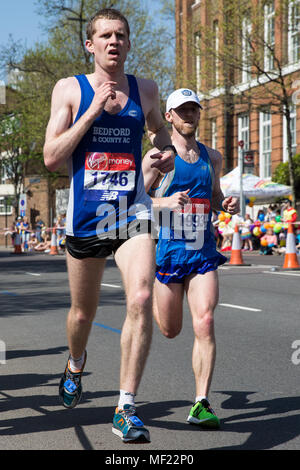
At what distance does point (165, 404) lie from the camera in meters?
5.31

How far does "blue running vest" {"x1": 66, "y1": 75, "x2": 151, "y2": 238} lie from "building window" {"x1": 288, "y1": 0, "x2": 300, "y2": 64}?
973 inches

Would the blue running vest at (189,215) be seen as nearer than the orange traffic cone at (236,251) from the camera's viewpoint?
Yes

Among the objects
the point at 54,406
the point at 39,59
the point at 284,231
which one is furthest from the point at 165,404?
the point at 39,59

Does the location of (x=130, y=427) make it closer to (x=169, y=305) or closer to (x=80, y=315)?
(x=80, y=315)

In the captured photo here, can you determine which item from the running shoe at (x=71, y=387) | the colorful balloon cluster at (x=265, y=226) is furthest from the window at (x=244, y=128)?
the running shoe at (x=71, y=387)

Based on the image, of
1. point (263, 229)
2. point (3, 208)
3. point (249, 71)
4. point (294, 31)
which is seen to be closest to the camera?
point (263, 229)

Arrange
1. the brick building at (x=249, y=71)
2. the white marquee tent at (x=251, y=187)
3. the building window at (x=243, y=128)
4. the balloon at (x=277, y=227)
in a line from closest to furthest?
the balloon at (x=277, y=227)
the brick building at (x=249, y=71)
the white marquee tent at (x=251, y=187)
the building window at (x=243, y=128)

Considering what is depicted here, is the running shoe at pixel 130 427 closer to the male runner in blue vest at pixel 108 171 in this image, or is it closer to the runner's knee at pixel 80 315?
the male runner in blue vest at pixel 108 171

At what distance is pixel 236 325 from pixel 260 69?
21.6 metres

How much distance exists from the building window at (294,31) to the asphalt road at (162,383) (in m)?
18.8

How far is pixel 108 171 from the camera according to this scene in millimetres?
4418

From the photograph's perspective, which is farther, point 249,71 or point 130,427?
point 249,71

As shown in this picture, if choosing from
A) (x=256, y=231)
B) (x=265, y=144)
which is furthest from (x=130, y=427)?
(x=265, y=144)

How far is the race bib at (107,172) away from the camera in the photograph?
4414mm
